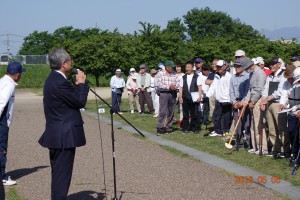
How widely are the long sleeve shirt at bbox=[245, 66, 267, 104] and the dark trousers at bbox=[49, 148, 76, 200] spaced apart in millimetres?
5971

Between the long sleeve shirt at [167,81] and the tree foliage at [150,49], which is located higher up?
the tree foliage at [150,49]

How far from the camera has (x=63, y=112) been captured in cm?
636

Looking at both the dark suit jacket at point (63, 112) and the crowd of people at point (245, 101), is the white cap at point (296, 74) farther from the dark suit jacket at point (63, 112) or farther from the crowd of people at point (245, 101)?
the dark suit jacket at point (63, 112)

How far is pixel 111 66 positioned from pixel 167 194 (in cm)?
3353

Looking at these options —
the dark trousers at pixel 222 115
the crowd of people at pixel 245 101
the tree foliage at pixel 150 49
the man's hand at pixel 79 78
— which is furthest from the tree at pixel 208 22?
the man's hand at pixel 79 78

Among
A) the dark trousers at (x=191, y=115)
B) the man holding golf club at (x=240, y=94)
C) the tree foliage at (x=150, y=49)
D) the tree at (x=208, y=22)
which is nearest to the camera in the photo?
the man holding golf club at (x=240, y=94)

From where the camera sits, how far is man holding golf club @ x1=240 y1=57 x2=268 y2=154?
37.7 ft

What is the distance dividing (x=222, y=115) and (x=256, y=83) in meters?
3.00

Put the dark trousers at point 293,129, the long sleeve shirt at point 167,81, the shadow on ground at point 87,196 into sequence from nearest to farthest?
the shadow on ground at point 87,196
the dark trousers at point 293,129
the long sleeve shirt at point 167,81

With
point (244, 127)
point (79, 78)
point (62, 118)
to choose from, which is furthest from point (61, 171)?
point (244, 127)

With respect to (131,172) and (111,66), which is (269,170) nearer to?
(131,172)

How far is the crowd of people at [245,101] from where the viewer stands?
1048 centimetres

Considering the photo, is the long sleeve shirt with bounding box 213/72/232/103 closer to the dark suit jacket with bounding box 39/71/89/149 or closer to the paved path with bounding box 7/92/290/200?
the paved path with bounding box 7/92/290/200

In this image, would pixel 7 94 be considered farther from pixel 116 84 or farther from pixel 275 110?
pixel 116 84
